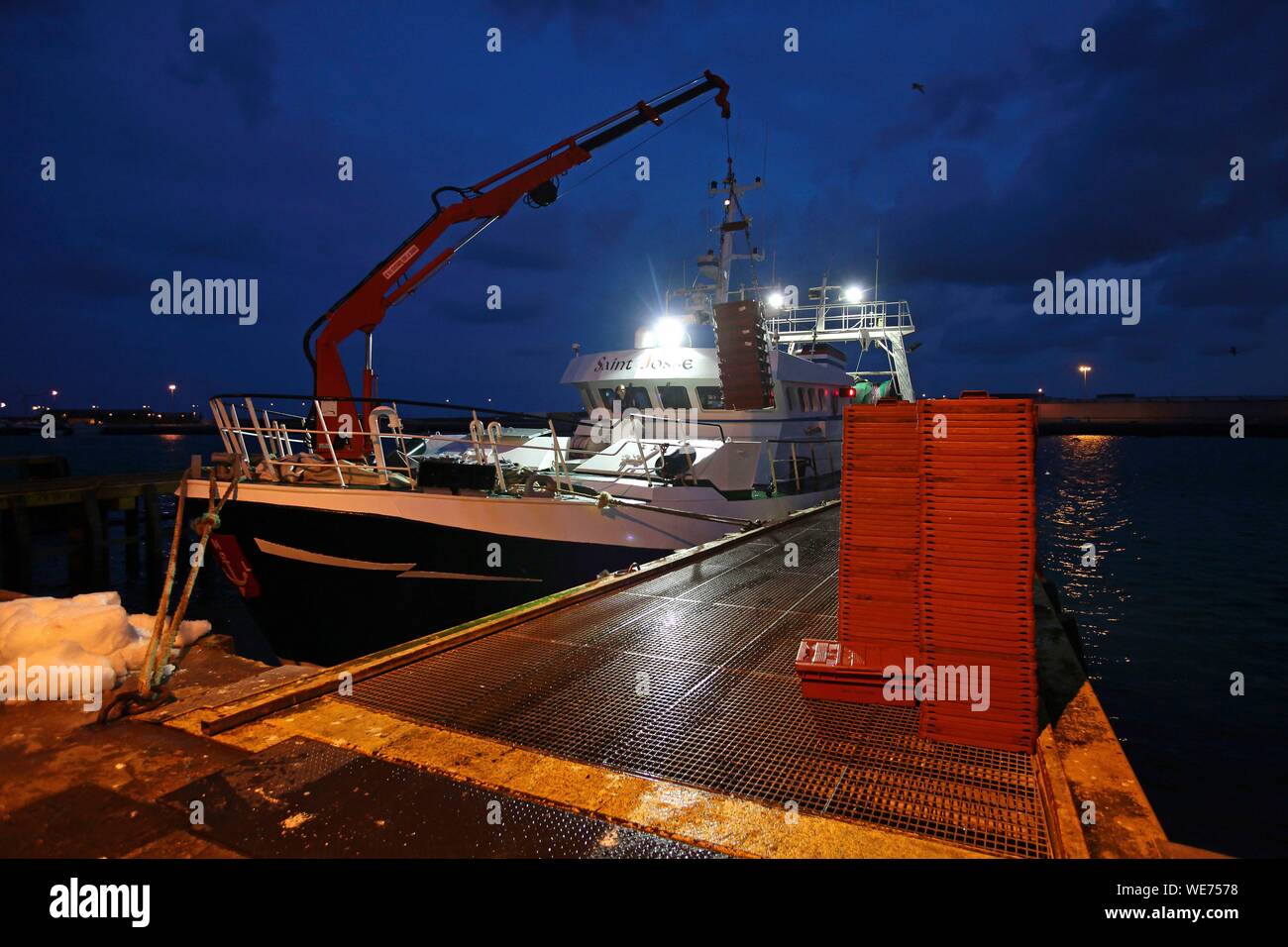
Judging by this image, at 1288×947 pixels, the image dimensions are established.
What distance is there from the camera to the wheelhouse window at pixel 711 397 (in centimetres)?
1320

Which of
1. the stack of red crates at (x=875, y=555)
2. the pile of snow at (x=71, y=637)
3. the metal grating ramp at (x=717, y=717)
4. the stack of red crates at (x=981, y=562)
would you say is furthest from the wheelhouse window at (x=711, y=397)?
the pile of snow at (x=71, y=637)

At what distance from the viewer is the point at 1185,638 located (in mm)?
12062

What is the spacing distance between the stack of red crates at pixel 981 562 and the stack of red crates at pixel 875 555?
20.2 inches

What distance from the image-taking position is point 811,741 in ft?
12.3

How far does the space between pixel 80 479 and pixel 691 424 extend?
16.1 meters

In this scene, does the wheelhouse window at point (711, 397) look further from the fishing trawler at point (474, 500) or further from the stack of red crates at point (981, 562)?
the stack of red crates at point (981, 562)

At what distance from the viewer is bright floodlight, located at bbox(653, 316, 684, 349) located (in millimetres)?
13953

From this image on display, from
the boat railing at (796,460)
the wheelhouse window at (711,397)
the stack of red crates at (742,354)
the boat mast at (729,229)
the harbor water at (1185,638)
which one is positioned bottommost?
the harbor water at (1185,638)

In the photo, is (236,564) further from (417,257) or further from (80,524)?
(80,524)

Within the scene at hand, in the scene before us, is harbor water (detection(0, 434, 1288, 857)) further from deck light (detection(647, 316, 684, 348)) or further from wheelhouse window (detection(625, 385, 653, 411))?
deck light (detection(647, 316, 684, 348))

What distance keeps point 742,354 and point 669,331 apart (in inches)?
78.9

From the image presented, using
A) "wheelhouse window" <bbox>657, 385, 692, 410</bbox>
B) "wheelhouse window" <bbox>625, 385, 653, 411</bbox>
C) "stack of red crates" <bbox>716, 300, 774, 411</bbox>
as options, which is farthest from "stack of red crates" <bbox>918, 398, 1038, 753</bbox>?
"wheelhouse window" <bbox>625, 385, 653, 411</bbox>

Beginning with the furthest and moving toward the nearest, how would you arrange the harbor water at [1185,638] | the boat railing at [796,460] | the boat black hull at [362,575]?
the boat railing at [796,460]
the boat black hull at [362,575]
the harbor water at [1185,638]

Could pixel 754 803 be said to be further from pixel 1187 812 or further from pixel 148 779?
pixel 1187 812
